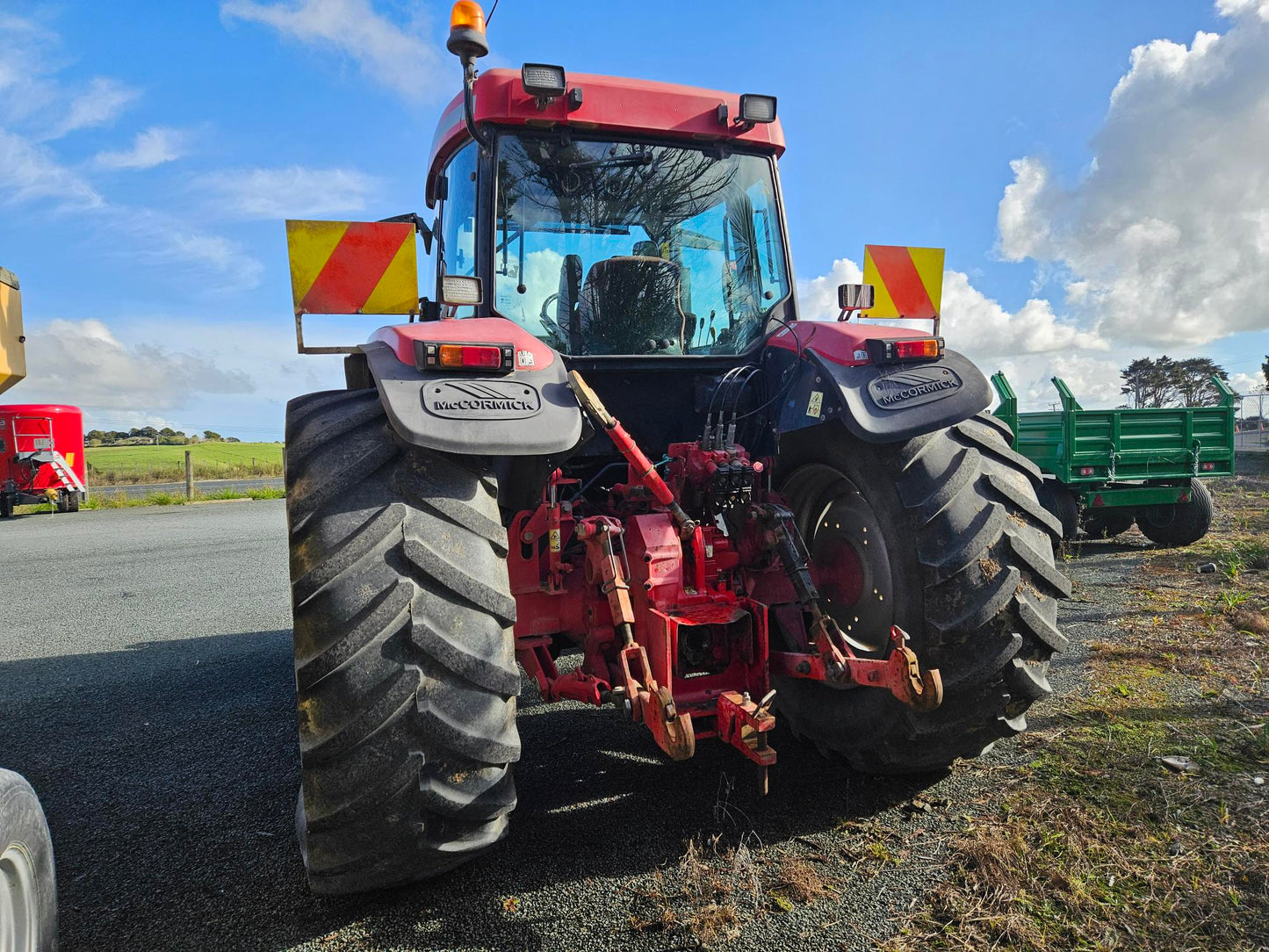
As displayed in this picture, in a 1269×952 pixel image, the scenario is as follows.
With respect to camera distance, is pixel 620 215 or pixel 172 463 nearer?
pixel 620 215

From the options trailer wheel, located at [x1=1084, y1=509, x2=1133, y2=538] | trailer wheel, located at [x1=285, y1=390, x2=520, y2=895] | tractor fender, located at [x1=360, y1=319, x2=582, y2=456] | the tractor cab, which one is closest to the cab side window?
the tractor cab

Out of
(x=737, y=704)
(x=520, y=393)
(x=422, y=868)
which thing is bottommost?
(x=422, y=868)

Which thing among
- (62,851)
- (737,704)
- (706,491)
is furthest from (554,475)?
(62,851)

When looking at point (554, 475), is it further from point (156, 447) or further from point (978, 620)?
point (156, 447)

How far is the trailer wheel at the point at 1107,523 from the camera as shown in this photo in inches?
360

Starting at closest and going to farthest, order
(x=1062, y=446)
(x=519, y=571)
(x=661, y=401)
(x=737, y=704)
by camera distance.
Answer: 1. (x=737, y=704)
2. (x=519, y=571)
3. (x=661, y=401)
4. (x=1062, y=446)

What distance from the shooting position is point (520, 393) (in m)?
2.21

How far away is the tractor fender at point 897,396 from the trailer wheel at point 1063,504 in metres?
6.77

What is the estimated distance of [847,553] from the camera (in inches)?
110

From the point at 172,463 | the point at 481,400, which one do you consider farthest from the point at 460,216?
the point at 172,463

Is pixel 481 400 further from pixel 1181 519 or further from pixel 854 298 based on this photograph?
pixel 1181 519

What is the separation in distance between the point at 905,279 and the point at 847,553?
1.75m

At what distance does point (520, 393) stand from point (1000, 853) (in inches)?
72.3

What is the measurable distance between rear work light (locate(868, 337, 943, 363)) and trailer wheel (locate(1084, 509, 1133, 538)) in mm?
7867
